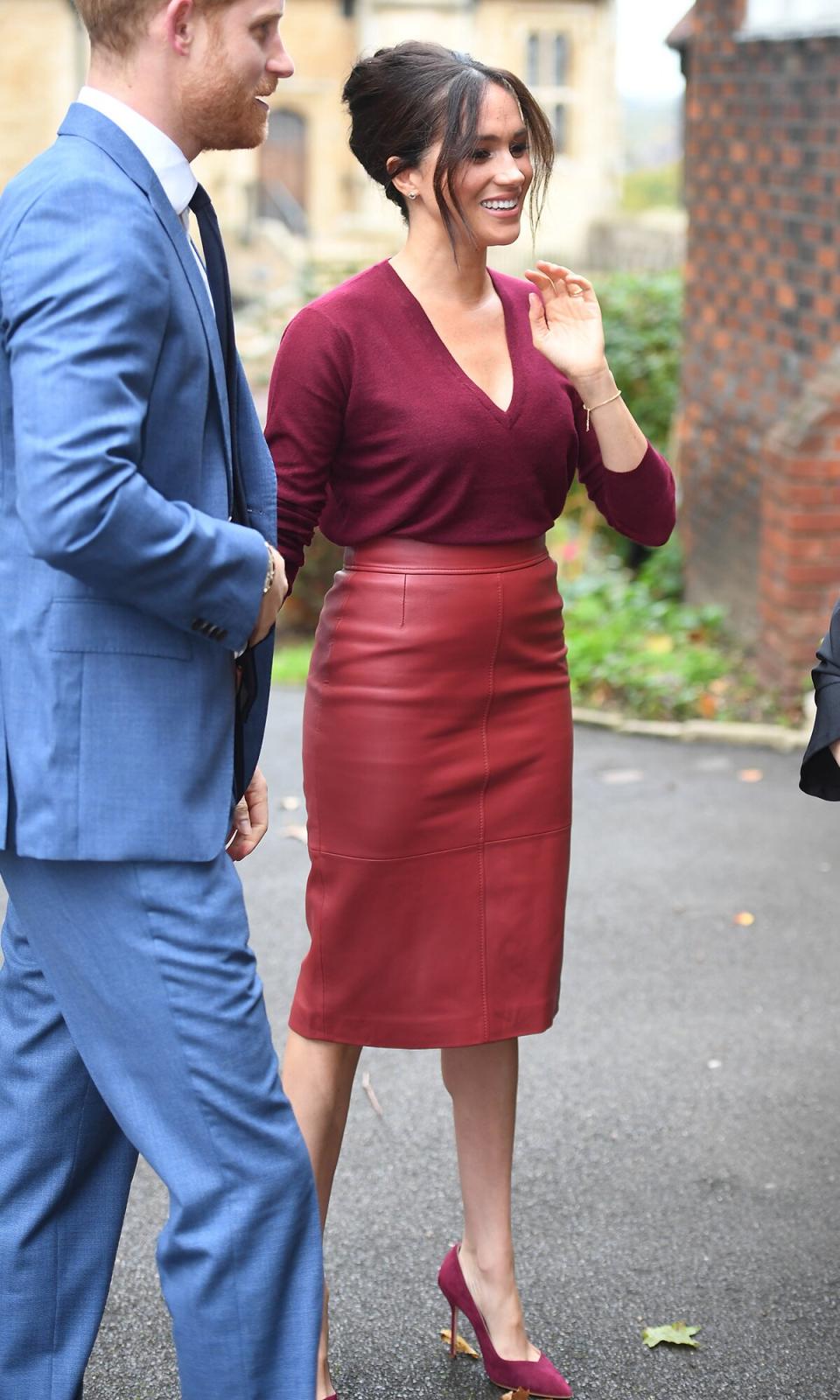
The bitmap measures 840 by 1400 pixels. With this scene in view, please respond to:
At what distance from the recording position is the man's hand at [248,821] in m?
2.55

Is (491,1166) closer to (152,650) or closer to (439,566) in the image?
(439,566)

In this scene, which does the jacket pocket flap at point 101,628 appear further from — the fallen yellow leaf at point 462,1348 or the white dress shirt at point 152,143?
the fallen yellow leaf at point 462,1348

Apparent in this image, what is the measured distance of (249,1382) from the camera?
2.25m

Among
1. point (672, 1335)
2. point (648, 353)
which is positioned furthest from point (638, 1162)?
point (648, 353)

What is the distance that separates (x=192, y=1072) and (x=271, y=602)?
23.4 inches

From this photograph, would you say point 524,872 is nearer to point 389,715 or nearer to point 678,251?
point 389,715

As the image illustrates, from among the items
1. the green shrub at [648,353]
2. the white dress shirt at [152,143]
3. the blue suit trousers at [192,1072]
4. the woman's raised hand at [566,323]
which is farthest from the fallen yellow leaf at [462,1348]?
the green shrub at [648,353]

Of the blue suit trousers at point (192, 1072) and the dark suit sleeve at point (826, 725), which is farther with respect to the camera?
the dark suit sleeve at point (826, 725)

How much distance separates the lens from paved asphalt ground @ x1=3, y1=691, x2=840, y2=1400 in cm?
304

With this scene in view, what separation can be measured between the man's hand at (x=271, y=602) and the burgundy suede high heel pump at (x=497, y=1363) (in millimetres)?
1353

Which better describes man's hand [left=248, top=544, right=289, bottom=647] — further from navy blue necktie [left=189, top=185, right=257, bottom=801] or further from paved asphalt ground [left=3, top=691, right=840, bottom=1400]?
paved asphalt ground [left=3, top=691, right=840, bottom=1400]

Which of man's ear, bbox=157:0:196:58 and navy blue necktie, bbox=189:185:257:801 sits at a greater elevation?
man's ear, bbox=157:0:196:58

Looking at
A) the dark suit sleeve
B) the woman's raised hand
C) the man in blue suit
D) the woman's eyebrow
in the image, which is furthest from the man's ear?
the dark suit sleeve

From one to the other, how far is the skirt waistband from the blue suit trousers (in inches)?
27.4
